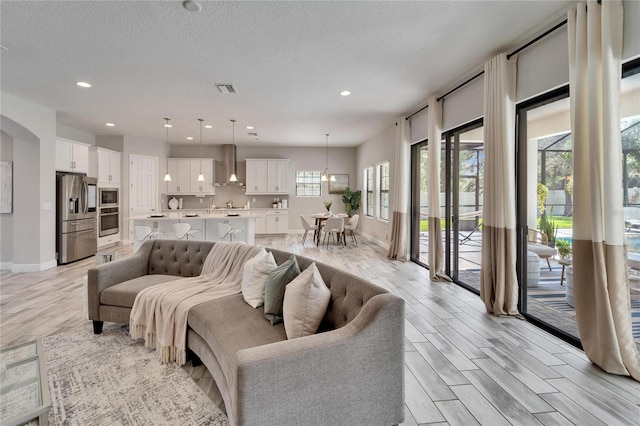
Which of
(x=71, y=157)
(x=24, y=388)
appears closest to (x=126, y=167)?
(x=71, y=157)

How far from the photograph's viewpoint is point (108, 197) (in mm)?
7391

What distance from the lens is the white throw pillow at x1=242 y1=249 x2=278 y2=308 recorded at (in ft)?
7.70

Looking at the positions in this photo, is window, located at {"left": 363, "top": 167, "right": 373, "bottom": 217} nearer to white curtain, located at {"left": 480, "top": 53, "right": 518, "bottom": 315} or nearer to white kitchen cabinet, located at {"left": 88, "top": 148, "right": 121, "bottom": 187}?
white curtain, located at {"left": 480, "top": 53, "right": 518, "bottom": 315}

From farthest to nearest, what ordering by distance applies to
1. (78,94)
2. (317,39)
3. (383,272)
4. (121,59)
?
(383,272) → (78,94) → (121,59) → (317,39)

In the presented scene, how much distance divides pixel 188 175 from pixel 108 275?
6985 mm

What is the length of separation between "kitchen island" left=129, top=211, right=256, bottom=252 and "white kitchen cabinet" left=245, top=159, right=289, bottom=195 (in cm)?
Result: 306

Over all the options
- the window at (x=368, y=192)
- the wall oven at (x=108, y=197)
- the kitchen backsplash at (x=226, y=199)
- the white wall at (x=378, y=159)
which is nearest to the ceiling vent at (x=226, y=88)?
the white wall at (x=378, y=159)

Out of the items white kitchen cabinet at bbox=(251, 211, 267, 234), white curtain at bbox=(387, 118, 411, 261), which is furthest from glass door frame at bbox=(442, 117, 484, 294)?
white kitchen cabinet at bbox=(251, 211, 267, 234)

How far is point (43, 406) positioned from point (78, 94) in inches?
190

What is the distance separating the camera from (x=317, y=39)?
311cm

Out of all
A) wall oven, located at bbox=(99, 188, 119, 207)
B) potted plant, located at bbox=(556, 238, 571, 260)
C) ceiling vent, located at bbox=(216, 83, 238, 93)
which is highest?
ceiling vent, located at bbox=(216, 83, 238, 93)

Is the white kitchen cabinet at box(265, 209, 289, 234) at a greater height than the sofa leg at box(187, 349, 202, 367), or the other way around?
the white kitchen cabinet at box(265, 209, 289, 234)

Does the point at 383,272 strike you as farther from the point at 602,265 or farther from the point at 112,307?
the point at 112,307

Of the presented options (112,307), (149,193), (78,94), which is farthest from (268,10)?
(149,193)
